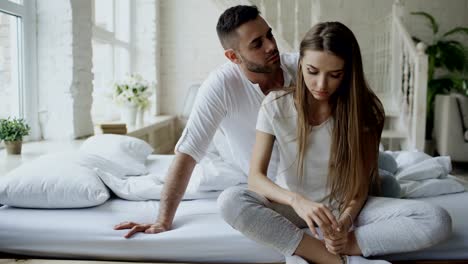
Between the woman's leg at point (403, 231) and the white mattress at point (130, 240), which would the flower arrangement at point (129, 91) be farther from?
the woman's leg at point (403, 231)

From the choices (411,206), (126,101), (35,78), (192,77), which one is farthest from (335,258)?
(192,77)

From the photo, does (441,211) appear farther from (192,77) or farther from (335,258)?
(192,77)

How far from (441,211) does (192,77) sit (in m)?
4.15

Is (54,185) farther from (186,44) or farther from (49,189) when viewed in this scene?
(186,44)

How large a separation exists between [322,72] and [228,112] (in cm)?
46

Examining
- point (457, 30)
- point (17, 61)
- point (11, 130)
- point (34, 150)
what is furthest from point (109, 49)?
point (457, 30)

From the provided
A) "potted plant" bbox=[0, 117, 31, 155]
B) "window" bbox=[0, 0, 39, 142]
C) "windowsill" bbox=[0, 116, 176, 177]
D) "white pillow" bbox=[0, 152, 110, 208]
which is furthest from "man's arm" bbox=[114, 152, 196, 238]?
"window" bbox=[0, 0, 39, 142]

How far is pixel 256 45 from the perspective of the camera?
1604mm

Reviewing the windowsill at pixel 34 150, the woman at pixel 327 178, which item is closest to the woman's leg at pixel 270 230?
the woman at pixel 327 178

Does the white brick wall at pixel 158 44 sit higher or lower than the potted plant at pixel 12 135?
higher

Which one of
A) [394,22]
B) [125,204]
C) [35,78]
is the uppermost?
[394,22]

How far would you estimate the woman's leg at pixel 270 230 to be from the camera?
4.33 ft

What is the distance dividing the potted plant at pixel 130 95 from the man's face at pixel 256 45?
213 cm

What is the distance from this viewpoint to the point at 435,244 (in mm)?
1346
